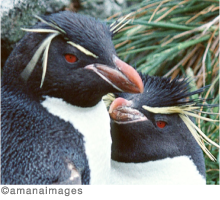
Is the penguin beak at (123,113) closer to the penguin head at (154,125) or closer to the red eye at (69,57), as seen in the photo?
the penguin head at (154,125)

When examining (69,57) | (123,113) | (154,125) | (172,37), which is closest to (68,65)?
(69,57)

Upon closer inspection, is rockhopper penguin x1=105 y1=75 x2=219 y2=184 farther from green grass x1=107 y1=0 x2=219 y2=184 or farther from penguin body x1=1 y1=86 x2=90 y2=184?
green grass x1=107 y1=0 x2=219 y2=184

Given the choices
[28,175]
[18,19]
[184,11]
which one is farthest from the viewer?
[184,11]

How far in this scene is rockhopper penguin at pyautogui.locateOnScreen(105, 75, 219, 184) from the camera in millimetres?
1211

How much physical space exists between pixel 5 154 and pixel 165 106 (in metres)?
0.56

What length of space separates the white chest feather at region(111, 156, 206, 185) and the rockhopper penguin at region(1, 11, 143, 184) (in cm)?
32

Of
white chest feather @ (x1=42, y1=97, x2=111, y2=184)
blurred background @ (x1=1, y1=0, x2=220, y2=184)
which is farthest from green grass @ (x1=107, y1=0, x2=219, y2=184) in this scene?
white chest feather @ (x1=42, y1=97, x2=111, y2=184)

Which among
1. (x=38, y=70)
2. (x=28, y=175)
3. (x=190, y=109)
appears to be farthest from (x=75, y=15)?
Result: (x=190, y=109)

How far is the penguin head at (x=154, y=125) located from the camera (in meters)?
1.20

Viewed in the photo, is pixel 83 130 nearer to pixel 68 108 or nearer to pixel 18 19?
pixel 68 108

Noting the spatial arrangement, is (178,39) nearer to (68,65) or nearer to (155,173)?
(155,173)

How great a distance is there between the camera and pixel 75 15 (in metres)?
0.93

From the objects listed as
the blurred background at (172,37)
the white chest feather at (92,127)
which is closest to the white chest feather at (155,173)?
the white chest feather at (92,127)

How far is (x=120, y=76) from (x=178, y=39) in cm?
124
